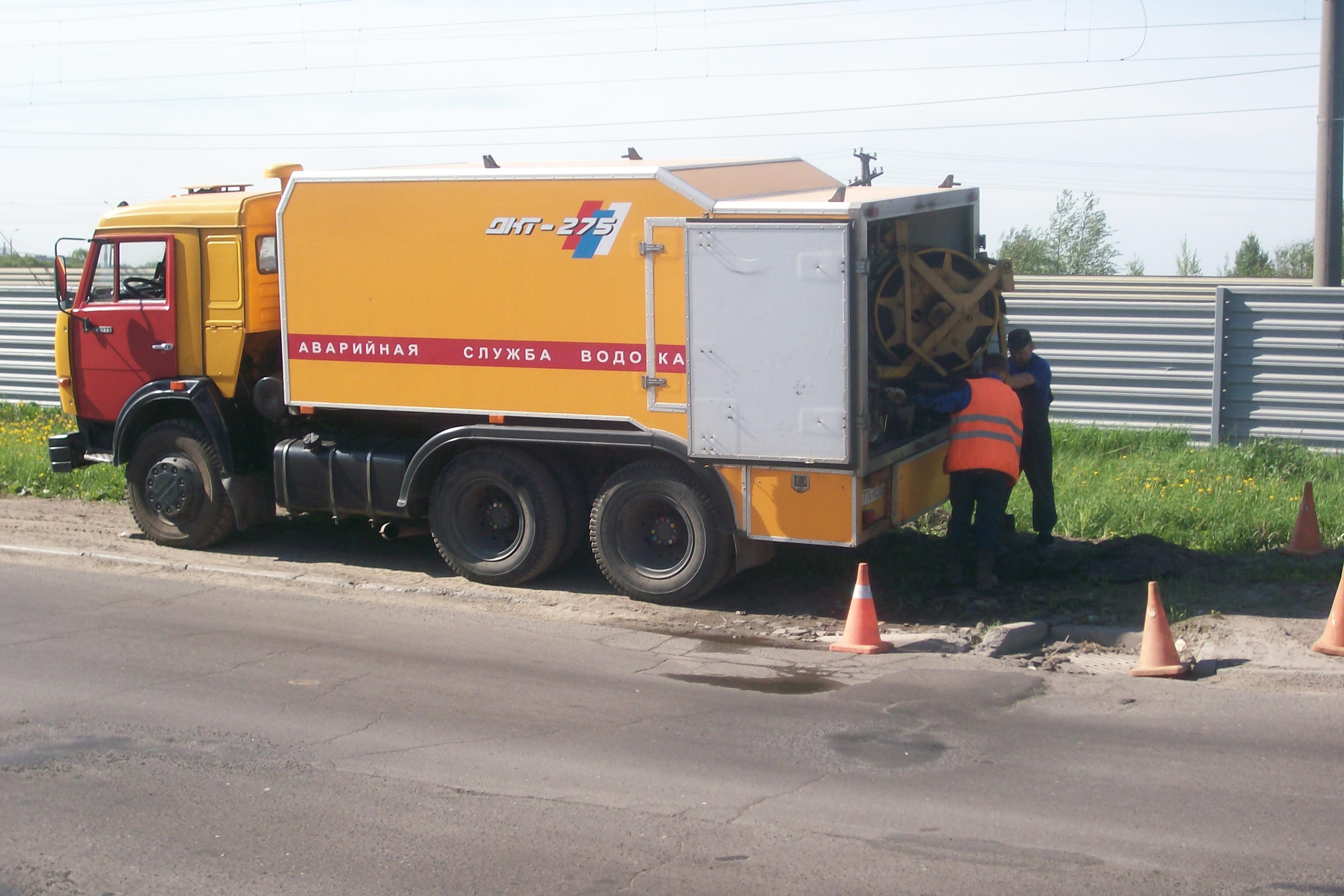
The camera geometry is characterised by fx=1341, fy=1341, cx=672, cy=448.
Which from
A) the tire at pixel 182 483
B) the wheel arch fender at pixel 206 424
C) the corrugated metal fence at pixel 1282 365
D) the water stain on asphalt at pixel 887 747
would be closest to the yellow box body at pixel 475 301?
the wheel arch fender at pixel 206 424

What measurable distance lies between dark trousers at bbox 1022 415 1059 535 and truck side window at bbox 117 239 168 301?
273 inches

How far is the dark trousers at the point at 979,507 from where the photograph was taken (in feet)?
29.8

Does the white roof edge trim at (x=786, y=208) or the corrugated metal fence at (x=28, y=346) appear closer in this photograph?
the white roof edge trim at (x=786, y=208)

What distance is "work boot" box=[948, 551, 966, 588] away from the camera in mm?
9297

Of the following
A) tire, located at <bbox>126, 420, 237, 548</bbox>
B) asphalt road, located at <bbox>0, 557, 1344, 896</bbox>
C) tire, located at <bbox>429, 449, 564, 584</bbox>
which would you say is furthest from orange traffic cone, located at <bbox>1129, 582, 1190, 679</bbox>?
tire, located at <bbox>126, 420, 237, 548</bbox>

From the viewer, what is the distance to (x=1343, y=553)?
9.59 m

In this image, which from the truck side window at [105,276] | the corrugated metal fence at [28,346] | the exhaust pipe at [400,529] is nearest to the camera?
the exhaust pipe at [400,529]

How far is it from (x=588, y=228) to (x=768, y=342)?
1472 millimetres

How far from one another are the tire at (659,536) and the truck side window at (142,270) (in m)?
4.24

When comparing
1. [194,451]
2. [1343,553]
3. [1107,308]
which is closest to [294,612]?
A: [194,451]

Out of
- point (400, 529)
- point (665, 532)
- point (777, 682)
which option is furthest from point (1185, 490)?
point (400, 529)

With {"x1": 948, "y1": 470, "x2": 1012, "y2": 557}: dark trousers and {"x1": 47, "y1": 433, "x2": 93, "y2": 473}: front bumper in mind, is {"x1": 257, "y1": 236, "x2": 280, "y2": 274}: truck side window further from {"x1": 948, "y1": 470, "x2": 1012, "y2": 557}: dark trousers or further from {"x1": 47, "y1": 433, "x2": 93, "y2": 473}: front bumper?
{"x1": 948, "y1": 470, "x2": 1012, "y2": 557}: dark trousers

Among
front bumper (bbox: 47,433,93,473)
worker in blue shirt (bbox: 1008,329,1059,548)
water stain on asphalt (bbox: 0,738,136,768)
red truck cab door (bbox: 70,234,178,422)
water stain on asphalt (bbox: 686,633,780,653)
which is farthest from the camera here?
front bumper (bbox: 47,433,93,473)

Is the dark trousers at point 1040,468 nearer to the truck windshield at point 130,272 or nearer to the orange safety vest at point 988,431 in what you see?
the orange safety vest at point 988,431
